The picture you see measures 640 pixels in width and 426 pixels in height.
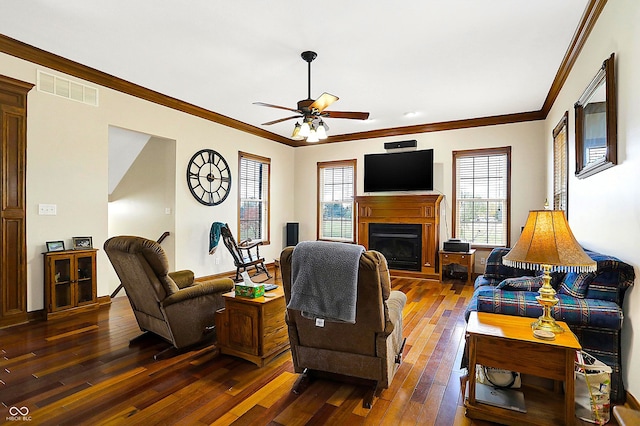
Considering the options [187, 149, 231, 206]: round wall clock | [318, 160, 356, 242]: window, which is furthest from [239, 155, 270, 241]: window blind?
[318, 160, 356, 242]: window

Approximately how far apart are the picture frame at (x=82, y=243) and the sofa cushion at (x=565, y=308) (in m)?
4.24

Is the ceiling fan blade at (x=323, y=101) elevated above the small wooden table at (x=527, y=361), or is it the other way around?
the ceiling fan blade at (x=323, y=101)

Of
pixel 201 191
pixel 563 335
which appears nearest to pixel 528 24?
pixel 563 335

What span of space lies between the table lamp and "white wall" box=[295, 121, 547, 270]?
4249 millimetres

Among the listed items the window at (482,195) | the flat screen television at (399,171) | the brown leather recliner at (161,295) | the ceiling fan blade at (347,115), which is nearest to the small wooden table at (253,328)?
the brown leather recliner at (161,295)

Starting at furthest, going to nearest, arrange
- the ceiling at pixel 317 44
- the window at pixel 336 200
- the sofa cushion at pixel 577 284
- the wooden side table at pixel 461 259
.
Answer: the window at pixel 336 200 < the wooden side table at pixel 461 259 < the ceiling at pixel 317 44 < the sofa cushion at pixel 577 284

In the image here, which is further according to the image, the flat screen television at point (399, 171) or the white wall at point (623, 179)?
the flat screen television at point (399, 171)

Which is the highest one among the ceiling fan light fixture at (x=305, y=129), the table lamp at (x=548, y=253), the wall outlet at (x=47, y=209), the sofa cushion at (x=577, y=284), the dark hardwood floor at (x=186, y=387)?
the ceiling fan light fixture at (x=305, y=129)

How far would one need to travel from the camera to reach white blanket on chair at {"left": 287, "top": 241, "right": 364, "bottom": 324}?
2.01 metres

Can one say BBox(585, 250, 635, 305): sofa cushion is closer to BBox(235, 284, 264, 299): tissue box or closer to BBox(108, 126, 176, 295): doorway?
BBox(235, 284, 264, 299): tissue box

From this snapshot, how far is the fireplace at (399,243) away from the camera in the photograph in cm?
623

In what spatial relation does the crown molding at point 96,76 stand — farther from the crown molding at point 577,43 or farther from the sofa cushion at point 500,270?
the crown molding at point 577,43

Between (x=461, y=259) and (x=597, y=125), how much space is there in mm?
3359

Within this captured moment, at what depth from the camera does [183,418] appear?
1.98 metres
